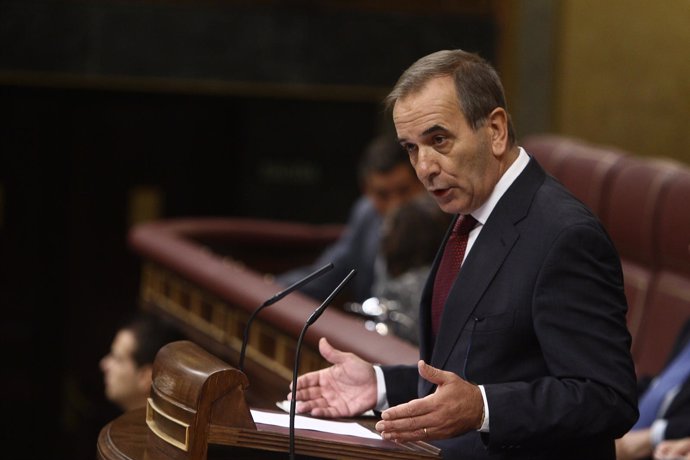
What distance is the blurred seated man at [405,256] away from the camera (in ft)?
12.5

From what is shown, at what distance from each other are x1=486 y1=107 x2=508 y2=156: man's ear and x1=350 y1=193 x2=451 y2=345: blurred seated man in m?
1.91

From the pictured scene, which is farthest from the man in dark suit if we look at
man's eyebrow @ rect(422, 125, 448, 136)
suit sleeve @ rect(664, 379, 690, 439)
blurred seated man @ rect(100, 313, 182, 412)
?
blurred seated man @ rect(100, 313, 182, 412)

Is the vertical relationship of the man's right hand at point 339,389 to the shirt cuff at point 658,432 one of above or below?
above

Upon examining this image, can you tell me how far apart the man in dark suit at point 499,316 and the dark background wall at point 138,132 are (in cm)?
462

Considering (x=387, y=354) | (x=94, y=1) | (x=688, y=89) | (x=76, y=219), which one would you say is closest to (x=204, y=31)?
(x=94, y=1)

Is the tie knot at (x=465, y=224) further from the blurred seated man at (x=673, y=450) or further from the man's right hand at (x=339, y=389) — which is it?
the blurred seated man at (x=673, y=450)

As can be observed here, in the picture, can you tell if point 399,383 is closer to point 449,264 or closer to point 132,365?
point 449,264

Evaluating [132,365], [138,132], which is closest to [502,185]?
[132,365]

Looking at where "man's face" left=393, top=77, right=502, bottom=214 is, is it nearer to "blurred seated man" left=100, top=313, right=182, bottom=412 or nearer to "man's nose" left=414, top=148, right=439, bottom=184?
"man's nose" left=414, top=148, right=439, bottom=184

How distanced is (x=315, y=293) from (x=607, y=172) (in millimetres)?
1230

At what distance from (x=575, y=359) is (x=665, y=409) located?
151 cm

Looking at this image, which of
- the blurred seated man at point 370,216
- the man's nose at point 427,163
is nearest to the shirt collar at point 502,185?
the man's nose at point 427,163

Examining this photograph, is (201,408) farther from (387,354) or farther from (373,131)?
(373,131)

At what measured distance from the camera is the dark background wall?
651 centimetres
